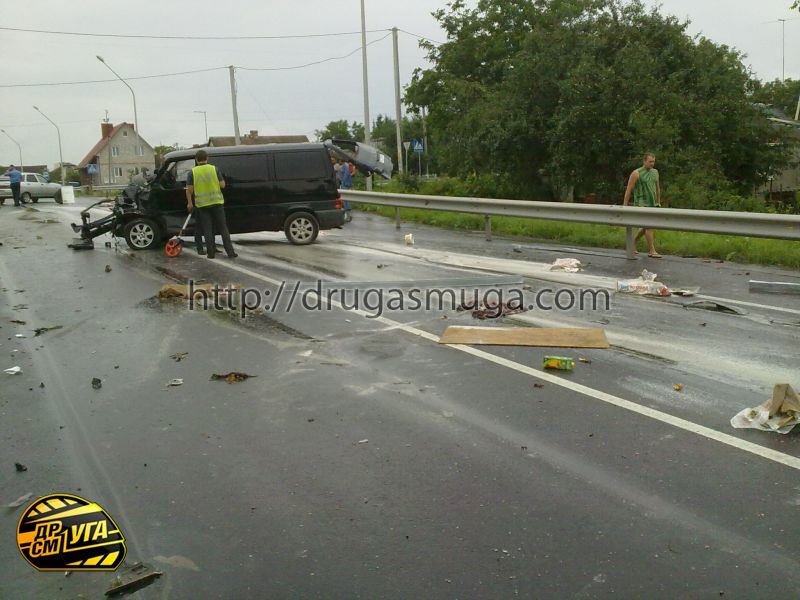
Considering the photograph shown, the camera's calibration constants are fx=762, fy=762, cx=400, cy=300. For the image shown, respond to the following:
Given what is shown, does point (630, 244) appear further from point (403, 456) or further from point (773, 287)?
point (403, 456)

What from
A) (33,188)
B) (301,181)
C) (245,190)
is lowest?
(245,190)

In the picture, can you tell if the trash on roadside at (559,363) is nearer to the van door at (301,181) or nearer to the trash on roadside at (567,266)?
the trash on roadside at (567,266)

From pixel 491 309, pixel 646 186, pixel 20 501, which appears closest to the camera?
pixel 20 501

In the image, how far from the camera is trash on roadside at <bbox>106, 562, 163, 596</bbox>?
132 inches

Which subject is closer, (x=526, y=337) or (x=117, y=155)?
(x=526, y=337)

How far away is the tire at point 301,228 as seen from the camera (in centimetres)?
1555

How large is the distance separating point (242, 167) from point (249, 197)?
1.99ft

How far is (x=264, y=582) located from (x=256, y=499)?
827 millimetres

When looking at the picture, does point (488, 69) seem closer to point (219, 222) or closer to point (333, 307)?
point (219, 222)

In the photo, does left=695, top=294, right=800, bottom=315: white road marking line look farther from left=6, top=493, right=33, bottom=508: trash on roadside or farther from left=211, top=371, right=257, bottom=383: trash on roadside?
left=6, top=493, right=33, bottom=508: trash on roadside

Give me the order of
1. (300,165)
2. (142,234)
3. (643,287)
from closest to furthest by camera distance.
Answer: (643,287) < (142,234) < (300,165)

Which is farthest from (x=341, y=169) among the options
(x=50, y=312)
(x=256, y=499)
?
(x=256, y=499)

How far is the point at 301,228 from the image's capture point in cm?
1562

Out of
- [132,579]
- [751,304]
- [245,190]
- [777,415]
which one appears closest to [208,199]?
[245,190]
